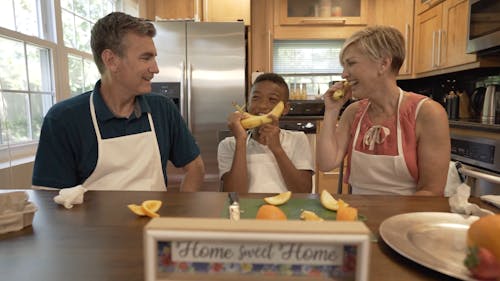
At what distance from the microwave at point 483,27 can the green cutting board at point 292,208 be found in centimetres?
205

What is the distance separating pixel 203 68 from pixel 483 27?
217cm

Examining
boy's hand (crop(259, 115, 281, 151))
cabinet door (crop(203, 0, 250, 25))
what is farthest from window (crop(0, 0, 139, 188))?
boy's hand (crop(259, 115, 281, 151))

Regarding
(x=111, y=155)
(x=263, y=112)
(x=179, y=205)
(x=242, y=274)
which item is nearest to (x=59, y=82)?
(x=111, y=155)

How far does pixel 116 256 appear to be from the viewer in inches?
22.7

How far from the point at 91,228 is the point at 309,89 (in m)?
3.40

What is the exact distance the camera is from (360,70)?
4.27ft

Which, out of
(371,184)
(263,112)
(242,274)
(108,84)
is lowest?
(371,184)

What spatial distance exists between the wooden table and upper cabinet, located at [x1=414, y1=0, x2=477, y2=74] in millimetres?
2224

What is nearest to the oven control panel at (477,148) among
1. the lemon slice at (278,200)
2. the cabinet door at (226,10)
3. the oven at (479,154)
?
the oven at (479,154)

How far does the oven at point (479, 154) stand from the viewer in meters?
1.94

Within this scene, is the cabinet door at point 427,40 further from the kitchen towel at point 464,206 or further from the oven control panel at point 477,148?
the kitchen towel at point 464,206

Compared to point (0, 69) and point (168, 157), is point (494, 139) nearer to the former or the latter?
point (168, 157)

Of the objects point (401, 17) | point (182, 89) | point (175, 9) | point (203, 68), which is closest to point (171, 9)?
point (175, 9)

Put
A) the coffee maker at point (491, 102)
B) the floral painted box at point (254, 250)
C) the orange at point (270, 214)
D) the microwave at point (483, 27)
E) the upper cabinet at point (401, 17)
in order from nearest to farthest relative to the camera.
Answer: the floral painted box at point (254, 250)
the orange at point (270, 214)
the microwave at point (483, 27)
the coffee maker at point (491, 102)
the upper cabinet at point (401, 17)
